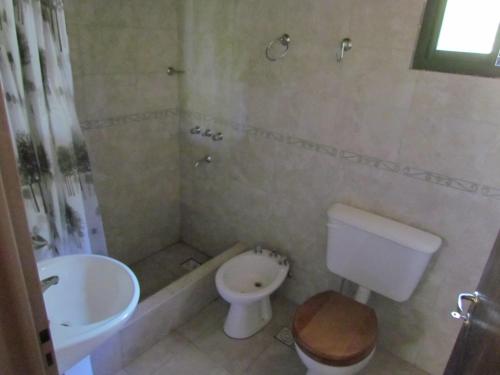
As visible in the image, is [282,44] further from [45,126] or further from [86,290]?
[86,290]

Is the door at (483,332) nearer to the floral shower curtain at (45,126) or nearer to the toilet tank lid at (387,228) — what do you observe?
the toilet tank lid at (387,228)

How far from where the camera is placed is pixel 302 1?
1697 mm

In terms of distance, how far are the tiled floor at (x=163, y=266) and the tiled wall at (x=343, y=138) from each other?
1.52ft

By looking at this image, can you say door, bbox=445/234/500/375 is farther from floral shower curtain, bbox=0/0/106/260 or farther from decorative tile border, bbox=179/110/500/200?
floral shower curtain, bbox=0/0/106/260

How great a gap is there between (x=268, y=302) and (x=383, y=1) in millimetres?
1658

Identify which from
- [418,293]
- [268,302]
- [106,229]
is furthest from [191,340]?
[418,293]

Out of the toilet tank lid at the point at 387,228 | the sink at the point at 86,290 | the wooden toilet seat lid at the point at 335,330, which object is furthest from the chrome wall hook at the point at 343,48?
the sink at the point at 86,290

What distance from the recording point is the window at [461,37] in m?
1.34

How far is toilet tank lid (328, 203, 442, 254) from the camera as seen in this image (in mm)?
1548

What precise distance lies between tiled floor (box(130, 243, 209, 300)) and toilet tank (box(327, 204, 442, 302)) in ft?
3.75

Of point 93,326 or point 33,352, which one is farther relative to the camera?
point 93,326

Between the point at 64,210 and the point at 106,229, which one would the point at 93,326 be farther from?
the point at 106,229

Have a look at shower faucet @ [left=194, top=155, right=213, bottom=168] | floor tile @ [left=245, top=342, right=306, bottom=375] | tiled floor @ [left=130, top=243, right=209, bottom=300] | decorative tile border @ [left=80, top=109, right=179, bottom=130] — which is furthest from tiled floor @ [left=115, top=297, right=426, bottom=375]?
decorative tile border @ [left=80, top=109, right=179, bottom=130]

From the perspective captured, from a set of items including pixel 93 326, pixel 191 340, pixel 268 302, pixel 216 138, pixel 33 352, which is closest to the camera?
pixel 33 352
